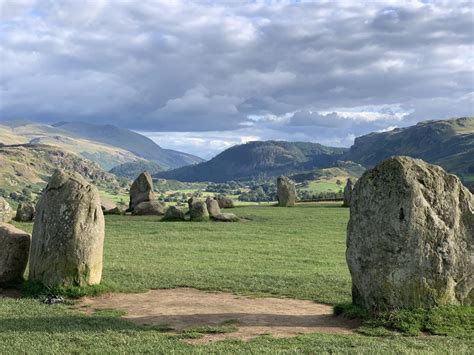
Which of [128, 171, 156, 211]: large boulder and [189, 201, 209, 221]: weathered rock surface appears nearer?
[189, 201, 209, 221]: weathered rock surface

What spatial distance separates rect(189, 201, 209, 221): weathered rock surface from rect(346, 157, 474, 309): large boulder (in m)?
34.6

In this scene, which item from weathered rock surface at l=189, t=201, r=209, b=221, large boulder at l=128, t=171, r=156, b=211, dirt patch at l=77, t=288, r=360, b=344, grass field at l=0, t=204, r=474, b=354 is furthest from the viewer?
large boulder at l=128, t=171, r=156, b=211

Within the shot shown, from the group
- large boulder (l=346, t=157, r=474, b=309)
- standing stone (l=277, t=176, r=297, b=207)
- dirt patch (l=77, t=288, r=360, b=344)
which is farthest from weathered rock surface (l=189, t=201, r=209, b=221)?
large boulder (l=346, t=157, r=474, b=309)

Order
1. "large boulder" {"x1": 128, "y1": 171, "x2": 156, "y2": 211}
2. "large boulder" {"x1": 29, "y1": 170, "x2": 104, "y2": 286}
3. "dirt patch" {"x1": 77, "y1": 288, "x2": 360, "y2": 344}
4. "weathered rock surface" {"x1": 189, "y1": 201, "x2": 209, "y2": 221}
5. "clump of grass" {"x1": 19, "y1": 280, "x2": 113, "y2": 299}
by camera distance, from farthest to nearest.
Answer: "large boulder" {"x1": 128, "y1": 171, "x2": 156, "y2": 211}, "weathered rock surface" {"x1": 189, "y1": 201, "x2": 209, "y2": 221}, "large boulder" {"x1": 29, "y1": 170, "x2": 104, "y2": 286}, "clump of grass" {"x1": 19, "y1": 280, "x2": 113, "y2": 299}, "dirt patch" {"x1": 77, "y1": 288, "x2": 360, "y2": 344}

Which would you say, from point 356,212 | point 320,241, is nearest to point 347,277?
point 356,212

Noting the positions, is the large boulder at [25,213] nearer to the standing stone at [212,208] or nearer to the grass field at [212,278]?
the grass field at [212,278]

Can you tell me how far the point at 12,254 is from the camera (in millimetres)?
21172

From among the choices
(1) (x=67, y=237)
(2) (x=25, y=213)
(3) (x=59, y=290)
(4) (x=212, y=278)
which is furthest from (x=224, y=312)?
(2) (x=25, y=213)

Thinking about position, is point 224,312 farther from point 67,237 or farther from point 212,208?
point 212,208

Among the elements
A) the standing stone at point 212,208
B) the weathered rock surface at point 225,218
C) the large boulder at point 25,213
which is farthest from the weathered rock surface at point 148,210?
the large boulder at point 25,213

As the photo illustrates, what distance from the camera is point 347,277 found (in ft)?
81.3

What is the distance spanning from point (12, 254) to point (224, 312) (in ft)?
30.4

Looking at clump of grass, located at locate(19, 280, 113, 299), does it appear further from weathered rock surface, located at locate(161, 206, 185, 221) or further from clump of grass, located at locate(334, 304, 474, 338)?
weathered rock surface, located at locate(161, 206, 185, 221)

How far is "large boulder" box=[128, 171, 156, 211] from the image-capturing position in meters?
60.1
